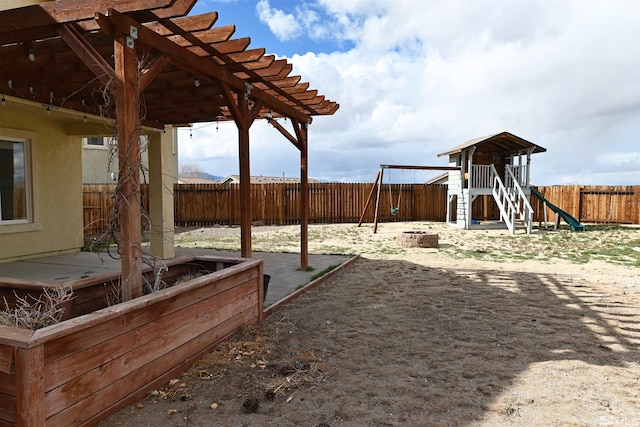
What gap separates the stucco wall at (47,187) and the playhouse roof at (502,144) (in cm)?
1253

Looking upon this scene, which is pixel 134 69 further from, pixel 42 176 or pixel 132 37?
pixel 42 176

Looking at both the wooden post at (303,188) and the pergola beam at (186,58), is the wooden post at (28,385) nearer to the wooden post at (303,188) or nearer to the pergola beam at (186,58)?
the pergola beam at (186,58)

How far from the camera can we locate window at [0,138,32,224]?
6887 millimetres

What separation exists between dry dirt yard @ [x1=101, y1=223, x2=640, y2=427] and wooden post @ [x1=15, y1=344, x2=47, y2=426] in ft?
1.66

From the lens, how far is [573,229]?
14.3 metres

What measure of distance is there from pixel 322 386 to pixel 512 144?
619 inches

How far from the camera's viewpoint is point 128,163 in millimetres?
2906

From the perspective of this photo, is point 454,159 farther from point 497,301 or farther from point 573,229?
point 497,301

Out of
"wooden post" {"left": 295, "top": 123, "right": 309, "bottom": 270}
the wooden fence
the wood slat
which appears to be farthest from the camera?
the wooden fence

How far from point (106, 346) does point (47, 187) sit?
651 cm

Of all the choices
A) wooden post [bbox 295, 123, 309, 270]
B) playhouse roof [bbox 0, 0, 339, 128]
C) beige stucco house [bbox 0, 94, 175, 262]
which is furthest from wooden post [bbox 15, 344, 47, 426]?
beige stucco house [bbox 0, 94, 175, 262]

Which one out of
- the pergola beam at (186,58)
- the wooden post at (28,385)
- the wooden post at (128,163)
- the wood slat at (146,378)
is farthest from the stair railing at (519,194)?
the wooden post at (28,385)

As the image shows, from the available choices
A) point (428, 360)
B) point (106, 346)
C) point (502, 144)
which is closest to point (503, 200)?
point (502, 144)

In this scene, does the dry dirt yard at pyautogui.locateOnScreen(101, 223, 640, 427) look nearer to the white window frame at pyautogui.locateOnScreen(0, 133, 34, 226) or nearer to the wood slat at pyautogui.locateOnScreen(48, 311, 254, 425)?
the wood slat at pyautogui.locateOnScreen(48, 311, 254, 425)
